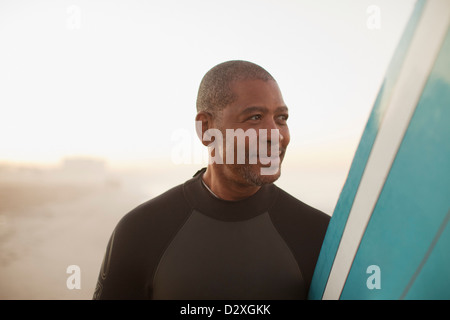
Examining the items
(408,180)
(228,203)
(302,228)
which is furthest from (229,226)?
(408,180)

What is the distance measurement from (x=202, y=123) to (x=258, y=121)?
0.28 m

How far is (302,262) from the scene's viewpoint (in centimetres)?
126

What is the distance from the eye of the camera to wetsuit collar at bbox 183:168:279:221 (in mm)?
1338

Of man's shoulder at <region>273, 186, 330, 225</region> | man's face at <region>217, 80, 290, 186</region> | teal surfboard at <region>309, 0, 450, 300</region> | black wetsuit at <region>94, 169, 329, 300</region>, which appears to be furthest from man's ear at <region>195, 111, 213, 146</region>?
teal surfboard at <region>309, 0, 450, 300</region>

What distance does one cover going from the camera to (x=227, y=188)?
137 cm

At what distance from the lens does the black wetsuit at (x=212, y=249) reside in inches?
47.9

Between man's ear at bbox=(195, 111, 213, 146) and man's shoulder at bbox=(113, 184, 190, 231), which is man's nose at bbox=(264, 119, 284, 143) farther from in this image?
man's shoulder at bbox=(113, 184, 190, 231)

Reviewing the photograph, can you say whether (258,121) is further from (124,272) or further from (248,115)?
(124,272)

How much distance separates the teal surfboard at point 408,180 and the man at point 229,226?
274 mm

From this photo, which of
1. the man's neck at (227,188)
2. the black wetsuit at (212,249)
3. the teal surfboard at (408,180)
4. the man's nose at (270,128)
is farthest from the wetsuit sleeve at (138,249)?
the teal surfboard at (408,180)

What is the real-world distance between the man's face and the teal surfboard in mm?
281

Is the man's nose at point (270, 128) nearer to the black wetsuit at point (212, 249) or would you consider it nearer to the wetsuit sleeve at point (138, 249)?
the black wetsuit at point (212, 249)
